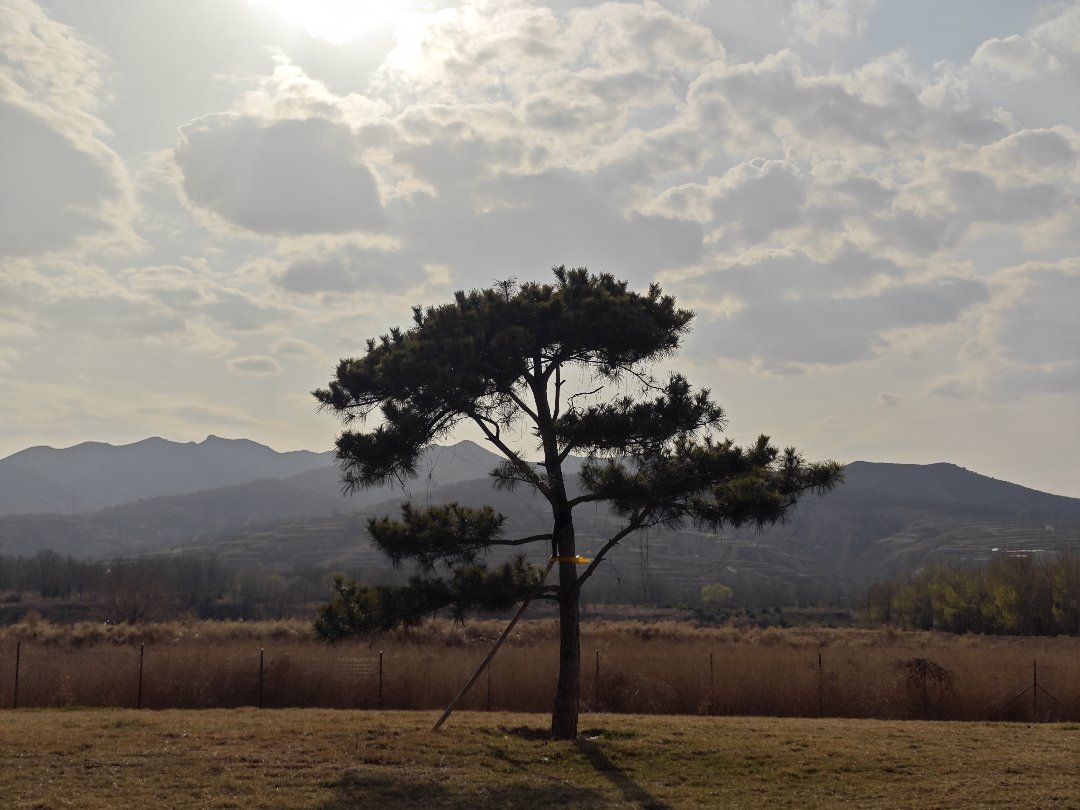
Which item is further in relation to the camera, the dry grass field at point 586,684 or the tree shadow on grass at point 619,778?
the dry grass field at point 586,684

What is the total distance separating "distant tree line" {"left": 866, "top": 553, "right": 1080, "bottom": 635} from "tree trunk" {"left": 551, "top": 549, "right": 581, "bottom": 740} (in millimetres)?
52458

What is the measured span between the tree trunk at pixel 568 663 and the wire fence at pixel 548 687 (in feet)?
27.7

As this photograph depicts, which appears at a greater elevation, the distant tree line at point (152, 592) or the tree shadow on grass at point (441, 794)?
the tree shadow on grass at point (441, 794)

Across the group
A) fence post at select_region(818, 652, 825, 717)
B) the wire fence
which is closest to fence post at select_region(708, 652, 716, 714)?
the wire fence

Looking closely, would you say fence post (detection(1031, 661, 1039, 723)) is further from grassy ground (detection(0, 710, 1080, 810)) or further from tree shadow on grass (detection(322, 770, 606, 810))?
tree shadow on grass (detection(322, 770, 606, 810))

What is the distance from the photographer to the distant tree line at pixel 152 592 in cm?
6650

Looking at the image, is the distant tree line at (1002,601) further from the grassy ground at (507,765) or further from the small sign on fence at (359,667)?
the small sign on fence at (359,667)

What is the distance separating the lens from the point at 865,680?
26.8m

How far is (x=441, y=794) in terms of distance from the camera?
12.6 metres

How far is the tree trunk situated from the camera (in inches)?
647

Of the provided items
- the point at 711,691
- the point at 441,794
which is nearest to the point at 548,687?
the point at 711,691

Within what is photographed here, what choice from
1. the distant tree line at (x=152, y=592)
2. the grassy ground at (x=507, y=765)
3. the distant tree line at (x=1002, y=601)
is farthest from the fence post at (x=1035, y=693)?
the distant tree line at (x=152, y=592)

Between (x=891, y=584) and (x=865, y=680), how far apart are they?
63010 millimetres

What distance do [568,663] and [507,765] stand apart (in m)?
2.42
